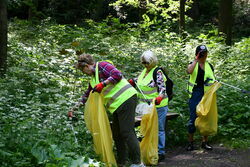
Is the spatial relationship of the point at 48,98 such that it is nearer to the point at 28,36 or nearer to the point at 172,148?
the point at 172,148

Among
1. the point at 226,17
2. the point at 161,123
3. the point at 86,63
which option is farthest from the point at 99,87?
the point at 226,17

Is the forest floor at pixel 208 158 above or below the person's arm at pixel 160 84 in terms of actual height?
below

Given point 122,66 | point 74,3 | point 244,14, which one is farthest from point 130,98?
point 244,14

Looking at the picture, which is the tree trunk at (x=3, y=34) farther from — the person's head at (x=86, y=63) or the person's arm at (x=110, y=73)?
the person's arm at (x=110, y=73)

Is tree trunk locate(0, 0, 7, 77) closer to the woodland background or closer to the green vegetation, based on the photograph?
the woodland background

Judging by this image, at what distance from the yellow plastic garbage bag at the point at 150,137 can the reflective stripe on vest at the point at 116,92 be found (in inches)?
32.7

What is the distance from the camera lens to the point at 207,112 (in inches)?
267

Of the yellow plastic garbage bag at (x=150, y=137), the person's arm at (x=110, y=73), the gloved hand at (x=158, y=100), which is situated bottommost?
the yellow plastic garbage bag at (x=150, y=137)

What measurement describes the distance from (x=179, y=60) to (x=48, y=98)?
6799mm

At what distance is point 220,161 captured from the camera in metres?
6.37

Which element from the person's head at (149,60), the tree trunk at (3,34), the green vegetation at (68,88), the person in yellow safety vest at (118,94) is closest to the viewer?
the green vegetation at (68,88)

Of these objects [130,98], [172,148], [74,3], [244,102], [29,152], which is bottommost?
[172,148]

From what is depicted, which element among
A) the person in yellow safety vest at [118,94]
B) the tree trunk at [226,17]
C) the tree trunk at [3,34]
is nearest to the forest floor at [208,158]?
the person in yellow safety vest at [118,94]

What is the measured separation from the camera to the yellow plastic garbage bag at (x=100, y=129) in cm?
524
